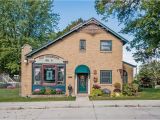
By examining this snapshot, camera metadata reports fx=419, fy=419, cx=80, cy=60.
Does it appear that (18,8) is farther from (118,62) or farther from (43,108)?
(43,108)

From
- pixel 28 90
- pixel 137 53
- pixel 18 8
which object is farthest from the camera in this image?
pixel 18 8

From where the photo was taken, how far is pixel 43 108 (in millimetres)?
27062

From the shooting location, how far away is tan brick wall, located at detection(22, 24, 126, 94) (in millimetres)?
42281

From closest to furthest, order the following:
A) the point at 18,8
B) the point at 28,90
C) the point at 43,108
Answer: the point at 43,108
the point at 28,90
the point at 18,8

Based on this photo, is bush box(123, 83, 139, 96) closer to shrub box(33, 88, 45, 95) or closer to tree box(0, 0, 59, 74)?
shrub box(33, 88, 45, 95)

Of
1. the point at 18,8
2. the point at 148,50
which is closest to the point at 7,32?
the point at 18,8

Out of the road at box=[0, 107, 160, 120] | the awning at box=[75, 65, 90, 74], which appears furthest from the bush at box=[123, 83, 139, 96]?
the road at box=[0, 107, 160, 120]

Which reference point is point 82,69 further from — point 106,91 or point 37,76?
point 37,76

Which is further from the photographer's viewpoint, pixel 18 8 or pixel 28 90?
pixel 18 8

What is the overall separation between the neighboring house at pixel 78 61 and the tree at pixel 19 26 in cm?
2692

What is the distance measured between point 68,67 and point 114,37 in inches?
221

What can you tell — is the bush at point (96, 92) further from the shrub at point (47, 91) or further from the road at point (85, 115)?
the road at point (85, 115)

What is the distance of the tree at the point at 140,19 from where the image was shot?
39.3m

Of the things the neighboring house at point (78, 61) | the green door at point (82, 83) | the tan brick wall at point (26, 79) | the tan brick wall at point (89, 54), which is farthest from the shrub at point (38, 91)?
the green door at point (82, 83)
